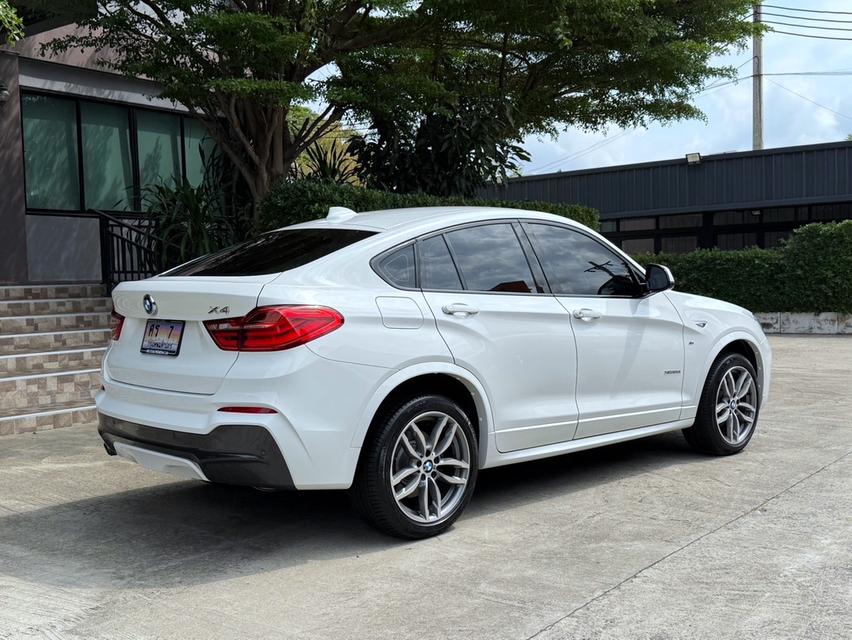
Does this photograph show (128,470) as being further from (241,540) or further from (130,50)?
(130,50)

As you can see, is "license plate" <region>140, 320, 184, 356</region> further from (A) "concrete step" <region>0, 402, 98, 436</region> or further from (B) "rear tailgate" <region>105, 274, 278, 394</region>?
(A) "concrete step" <region>0, 402, 98, 436</region>

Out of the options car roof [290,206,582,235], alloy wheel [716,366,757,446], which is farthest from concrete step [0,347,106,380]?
alloy wheel [716,366,757,446]

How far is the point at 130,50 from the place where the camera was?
37.6 ft

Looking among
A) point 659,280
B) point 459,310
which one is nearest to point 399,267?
point 459,310

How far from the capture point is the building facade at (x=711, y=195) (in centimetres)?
2269

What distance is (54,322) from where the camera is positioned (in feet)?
31.2

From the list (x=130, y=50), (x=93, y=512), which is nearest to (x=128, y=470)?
(x=93, y=512)

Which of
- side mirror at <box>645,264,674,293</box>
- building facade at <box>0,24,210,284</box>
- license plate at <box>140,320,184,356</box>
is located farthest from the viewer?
building facade at <box>0,24,210,284</box>

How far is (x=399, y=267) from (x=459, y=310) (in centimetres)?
38

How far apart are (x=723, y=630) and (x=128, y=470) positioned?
4178 millimetres

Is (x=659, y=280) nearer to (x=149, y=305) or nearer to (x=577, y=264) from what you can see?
(x=577, y=264)

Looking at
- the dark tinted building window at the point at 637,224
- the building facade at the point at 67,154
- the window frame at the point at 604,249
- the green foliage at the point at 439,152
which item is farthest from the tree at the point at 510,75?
the dark tinted building window at the point at 637,224

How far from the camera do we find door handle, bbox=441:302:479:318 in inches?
178

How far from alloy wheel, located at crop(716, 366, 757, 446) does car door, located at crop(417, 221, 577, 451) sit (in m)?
1.60
